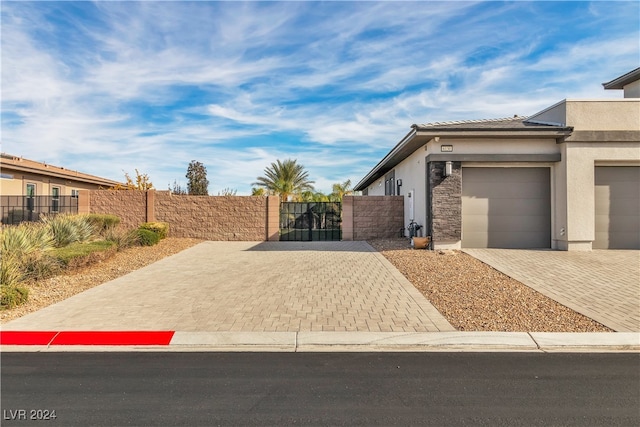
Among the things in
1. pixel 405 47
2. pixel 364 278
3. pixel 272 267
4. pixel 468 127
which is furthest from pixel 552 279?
pixel 405 47

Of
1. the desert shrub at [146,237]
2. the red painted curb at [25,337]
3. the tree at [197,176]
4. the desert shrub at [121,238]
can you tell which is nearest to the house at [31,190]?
the desert shrub at [146,237]

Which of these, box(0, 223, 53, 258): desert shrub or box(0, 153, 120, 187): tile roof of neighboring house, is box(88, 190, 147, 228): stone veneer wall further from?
box(0, 223, 53, 258): desert shrub

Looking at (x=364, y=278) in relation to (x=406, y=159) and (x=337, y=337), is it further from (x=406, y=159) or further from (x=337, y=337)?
(x=406, y=159)

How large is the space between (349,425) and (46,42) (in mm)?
14061

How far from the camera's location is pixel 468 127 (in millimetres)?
13344

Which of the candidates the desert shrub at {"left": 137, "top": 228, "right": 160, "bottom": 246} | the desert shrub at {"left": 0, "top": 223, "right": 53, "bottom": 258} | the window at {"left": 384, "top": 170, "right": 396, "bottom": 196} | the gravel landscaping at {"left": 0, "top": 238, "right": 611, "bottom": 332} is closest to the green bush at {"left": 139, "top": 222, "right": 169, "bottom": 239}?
the desert shrub at {"left": 137, "top": 228, "right": 160, "bottom": 246}

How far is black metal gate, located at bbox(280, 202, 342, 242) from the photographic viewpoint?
19891mm

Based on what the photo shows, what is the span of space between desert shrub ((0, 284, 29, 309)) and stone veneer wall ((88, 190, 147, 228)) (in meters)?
12.1

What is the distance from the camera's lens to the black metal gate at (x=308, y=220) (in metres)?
19.9

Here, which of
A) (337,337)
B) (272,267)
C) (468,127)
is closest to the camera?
(337,337)

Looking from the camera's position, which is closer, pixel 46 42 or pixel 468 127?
pixel 46 42

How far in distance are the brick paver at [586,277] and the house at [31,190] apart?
20.4m

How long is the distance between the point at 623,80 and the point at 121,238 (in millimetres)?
A: 23955

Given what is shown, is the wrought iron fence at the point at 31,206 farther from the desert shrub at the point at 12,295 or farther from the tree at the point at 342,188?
the tree at the point at 342,188
